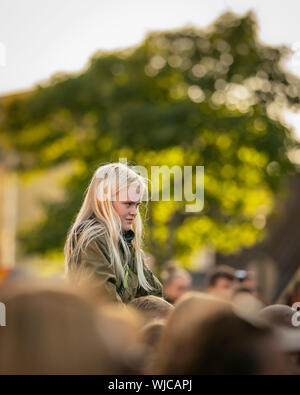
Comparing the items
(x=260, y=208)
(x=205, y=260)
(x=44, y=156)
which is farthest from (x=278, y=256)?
(x=44, y=156)

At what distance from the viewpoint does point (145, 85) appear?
50.9ft

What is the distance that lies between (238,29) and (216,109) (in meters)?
1.54

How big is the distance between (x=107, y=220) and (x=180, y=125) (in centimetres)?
1151

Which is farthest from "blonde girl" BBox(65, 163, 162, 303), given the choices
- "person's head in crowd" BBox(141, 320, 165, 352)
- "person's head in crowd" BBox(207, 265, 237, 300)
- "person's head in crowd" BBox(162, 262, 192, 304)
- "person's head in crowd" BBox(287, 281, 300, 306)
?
"person's head in crowd" BBox(162, 262, 192, 304)

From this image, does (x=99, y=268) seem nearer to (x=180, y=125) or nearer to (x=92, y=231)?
(x=92, y=231)

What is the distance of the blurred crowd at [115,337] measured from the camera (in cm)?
134

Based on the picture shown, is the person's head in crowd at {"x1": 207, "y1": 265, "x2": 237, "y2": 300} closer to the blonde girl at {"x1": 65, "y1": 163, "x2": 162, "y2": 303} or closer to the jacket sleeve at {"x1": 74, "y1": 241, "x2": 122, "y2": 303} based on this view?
the blonde girl at {"x1": 65, "y1": 163, "x2": 162, "y2": 303}

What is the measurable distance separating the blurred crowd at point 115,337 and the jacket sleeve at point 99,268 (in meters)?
0.90

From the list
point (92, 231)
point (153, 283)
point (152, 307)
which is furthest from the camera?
point (153, 283)

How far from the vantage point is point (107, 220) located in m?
2.78

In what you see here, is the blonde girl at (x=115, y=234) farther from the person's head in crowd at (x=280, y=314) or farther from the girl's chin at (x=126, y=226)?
the person's head in crowd at (x=280, y=314)

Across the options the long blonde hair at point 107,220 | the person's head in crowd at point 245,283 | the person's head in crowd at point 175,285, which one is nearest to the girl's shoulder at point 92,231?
the long blonde hair at point 107,220

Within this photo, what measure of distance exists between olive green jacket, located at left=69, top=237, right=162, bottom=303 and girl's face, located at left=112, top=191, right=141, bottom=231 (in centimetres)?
10

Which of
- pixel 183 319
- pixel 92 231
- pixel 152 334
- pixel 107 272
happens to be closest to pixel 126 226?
pixel 92 231
